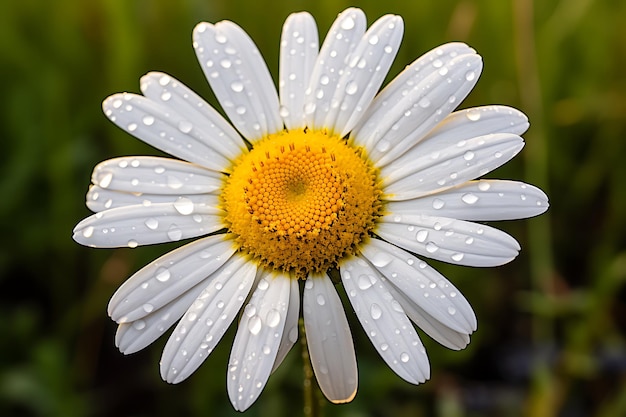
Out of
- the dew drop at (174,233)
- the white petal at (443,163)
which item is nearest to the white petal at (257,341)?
the dew drop at (174,233)

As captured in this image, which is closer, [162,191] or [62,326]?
[162,191]

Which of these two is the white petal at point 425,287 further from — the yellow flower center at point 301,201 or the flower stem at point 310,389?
the flower stem at point 310,389

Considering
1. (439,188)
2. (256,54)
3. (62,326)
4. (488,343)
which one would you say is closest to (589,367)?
(488,343)

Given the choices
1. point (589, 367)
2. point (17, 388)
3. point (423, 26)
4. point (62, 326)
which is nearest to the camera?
point (589, 367)

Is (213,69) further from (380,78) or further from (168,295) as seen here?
(168,295)

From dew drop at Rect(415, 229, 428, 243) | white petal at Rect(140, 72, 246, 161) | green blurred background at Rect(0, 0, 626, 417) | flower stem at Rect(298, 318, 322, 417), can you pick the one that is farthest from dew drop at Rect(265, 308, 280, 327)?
green blurred background at Rect(0, 0, 626, 417)

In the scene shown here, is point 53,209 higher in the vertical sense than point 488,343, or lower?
higher
